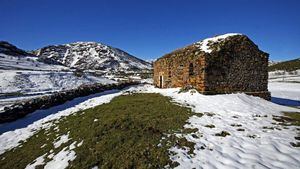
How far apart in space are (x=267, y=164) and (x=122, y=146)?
4697 mm

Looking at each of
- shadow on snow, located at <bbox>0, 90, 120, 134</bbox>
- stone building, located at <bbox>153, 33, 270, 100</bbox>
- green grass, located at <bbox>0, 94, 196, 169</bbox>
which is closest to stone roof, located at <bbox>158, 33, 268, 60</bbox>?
stone building, located at <bbox>153, 33, 270, 100</bbox>

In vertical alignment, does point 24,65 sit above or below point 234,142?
above

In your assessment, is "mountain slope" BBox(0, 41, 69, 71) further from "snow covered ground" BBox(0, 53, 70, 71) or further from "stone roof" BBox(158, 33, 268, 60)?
"stone roof" BBox(158, 33, 268, 60)

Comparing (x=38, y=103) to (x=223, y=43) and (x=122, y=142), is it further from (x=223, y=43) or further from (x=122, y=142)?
(x=223, y=43)

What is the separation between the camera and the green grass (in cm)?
647

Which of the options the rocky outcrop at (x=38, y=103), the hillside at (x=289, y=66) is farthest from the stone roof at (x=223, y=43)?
the hillside at (x=289, y=66)

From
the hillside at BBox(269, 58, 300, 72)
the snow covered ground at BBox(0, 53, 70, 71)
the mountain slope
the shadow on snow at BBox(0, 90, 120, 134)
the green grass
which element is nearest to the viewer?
the green grass

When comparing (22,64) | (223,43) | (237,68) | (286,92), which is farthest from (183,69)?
(22,64)

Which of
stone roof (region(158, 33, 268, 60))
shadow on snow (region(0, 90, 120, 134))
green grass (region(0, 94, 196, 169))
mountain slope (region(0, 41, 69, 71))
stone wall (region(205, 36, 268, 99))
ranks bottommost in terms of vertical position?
shadow on snow (region(0, 90, 120, 134))

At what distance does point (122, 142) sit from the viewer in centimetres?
769

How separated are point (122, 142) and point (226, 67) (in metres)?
12.7

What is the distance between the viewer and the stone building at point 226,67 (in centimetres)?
1672

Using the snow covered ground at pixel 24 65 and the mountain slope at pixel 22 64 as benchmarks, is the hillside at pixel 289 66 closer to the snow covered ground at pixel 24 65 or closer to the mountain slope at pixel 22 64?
the snow covered ground at pixel 24 65

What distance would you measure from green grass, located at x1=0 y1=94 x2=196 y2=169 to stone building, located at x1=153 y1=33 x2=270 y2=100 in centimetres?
564
